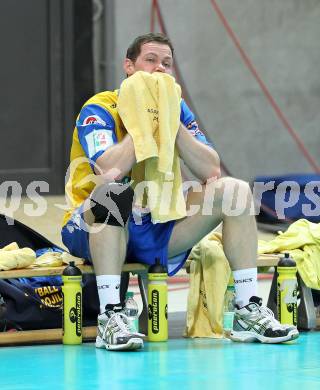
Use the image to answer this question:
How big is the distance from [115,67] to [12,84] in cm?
103

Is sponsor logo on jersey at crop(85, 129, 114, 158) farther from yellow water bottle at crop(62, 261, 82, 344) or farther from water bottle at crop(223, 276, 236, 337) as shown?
water bottle at crop(223, 276, 236, 337)

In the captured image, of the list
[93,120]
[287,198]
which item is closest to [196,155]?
[93,120]

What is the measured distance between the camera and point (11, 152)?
30.9 feet

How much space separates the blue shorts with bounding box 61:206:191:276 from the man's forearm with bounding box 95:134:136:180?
23 centimetres

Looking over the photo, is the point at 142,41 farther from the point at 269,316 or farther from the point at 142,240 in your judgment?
the point at 269,316

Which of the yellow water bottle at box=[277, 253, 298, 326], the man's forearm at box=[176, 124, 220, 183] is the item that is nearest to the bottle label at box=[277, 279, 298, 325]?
the yellow water bottle at box=[277, 253, 298, 326]

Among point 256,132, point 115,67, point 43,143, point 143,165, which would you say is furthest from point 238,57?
point 143,165

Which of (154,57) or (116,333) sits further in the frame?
(154,57)

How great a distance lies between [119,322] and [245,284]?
586 mm

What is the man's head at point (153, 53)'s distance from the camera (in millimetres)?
4922

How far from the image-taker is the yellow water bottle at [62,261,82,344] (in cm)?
469

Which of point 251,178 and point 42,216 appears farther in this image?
point 251,178

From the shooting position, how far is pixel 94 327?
195 inches

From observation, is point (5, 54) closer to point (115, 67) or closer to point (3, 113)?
point (3, 113)
